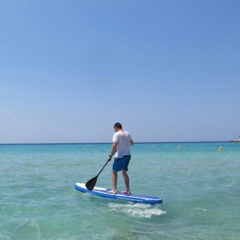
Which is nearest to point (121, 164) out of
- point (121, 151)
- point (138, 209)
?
→ point (121, 151)

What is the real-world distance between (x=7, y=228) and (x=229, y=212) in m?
4.64

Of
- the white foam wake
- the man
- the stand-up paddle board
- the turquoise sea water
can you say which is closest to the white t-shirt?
the man

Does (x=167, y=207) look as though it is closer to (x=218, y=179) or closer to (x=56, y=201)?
(x=56, y=201)

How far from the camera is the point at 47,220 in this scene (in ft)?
20.6

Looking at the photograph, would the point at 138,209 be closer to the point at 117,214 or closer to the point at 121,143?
the point at 117,214

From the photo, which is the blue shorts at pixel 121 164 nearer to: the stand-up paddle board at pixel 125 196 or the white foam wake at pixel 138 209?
the stand-up paddle board at pixel 125 196

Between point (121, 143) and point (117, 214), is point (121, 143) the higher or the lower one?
the higher one

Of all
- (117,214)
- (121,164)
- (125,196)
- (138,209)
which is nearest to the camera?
(117,214)

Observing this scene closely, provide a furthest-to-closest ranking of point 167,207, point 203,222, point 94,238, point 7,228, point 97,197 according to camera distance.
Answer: point 97,197
point 167,207
point 203,222
point 7,228
point 94,238

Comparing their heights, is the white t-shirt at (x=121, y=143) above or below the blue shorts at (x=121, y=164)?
above

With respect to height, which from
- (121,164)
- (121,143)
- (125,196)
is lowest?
(125,196)

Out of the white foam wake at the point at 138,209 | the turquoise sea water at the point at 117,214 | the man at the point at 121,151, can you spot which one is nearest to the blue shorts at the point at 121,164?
the man at the point at 121,151

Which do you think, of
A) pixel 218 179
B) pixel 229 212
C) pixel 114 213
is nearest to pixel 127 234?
pixel 114 213

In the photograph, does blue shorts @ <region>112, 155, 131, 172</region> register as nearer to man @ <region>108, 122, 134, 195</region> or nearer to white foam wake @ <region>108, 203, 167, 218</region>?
man @ <region>108, 122, 134, 195</region>
